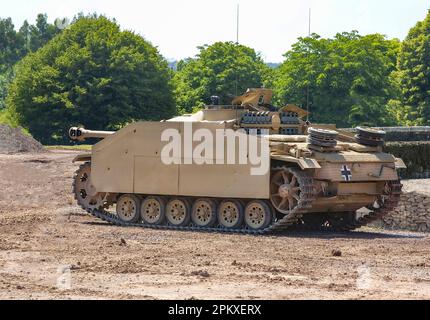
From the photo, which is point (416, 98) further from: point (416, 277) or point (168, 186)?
point (416, 277)

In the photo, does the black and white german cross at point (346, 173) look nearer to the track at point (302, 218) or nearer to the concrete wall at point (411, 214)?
the track at point (302, 218)

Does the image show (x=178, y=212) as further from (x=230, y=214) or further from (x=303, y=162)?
(x=303, y=162)

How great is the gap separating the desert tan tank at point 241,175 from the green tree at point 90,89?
30.5 m

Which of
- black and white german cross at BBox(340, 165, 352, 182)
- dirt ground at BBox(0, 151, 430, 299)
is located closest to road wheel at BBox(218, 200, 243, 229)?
dirt ground at BBox(0, 151, 430, 299)

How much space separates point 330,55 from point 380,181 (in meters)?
38.6

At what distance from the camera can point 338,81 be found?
6178 centimetres

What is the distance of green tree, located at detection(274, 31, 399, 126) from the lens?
60375mm

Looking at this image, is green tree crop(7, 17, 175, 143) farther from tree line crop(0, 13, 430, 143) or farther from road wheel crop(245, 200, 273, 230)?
road wheel crop(245, 200, 273, 230)

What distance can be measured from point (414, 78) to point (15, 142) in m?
29.3

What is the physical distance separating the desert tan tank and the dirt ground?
665 millimetres
